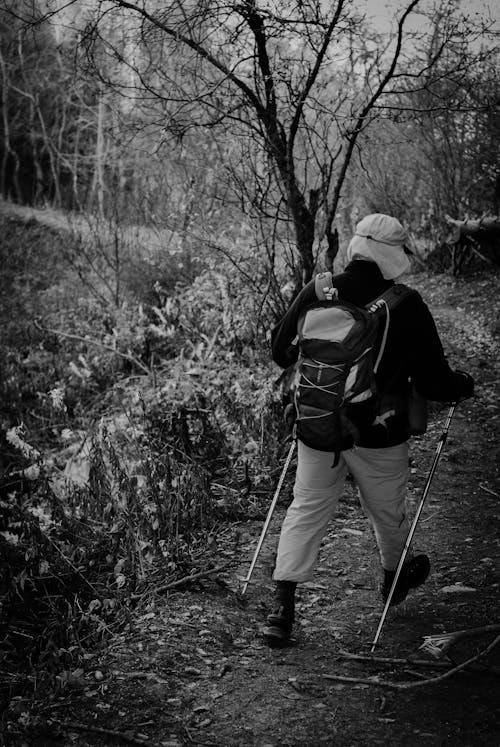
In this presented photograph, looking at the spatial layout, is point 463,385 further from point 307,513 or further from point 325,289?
point 307,513

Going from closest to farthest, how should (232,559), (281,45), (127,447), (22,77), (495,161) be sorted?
1. (232,559)
2. (281,45)
3. (127,447)
4. (495,161)
5. (22,77)

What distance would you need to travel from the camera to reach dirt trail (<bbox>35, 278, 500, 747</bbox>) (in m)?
3.04

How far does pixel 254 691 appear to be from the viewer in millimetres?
3338

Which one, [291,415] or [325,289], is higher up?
[325,289]

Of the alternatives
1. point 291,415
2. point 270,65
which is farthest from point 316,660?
point 270,65

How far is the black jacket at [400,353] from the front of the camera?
3.36m

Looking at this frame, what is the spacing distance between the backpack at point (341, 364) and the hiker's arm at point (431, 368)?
16 cm

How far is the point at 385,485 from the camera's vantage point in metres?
3.52

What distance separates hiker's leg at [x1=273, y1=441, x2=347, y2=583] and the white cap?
90cm

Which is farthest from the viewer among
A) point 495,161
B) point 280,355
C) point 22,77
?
point 22,77

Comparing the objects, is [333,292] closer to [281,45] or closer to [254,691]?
[254,691]

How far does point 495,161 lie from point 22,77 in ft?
84.5

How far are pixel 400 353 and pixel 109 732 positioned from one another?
1993mm

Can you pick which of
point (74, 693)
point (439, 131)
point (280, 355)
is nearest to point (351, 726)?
point (74, 693)
